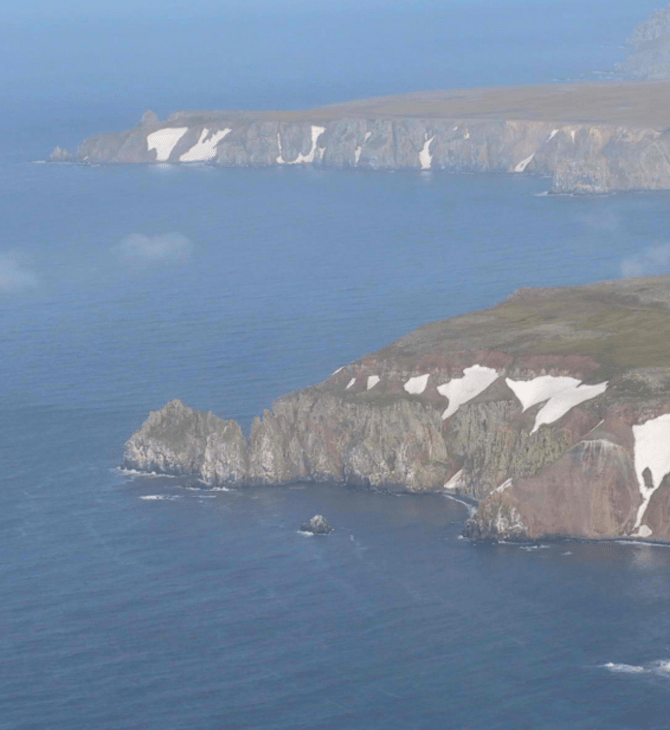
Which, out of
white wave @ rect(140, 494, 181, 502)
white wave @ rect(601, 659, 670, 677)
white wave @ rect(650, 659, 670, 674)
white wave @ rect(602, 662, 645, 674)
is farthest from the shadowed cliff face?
white wave @ rect(602, 662, 645, 674)

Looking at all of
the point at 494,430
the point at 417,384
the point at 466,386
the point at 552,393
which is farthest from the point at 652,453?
the point at 417,384

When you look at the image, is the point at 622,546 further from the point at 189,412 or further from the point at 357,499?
the point at 189,412

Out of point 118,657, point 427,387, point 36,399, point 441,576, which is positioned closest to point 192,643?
point 118,657

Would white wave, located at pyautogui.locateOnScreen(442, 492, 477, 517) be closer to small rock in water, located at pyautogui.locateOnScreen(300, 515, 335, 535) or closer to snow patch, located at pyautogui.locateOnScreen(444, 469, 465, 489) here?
snow patch, located at pyautogui.locateOnScreen(444, 469, 465, 489)

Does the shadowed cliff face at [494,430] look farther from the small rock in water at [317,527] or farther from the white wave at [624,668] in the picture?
the white wave at [624,668]

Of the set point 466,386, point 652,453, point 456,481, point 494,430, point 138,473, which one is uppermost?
point 466,386

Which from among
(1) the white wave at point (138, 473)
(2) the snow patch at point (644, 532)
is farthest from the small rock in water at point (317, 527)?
(2) the snow patch at point (644, 532)

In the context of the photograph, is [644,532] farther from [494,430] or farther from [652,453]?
[494,430]
